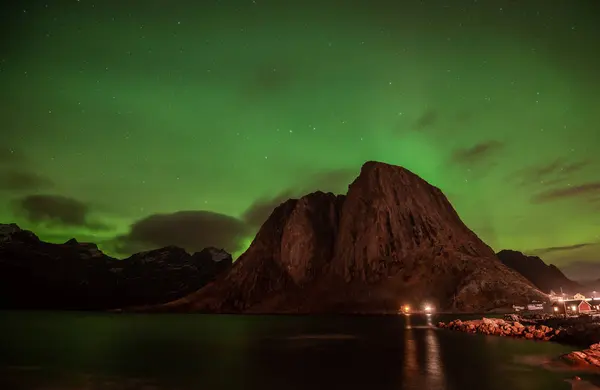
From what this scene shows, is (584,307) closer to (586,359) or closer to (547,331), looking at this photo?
(547,331)

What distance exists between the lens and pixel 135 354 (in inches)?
2464

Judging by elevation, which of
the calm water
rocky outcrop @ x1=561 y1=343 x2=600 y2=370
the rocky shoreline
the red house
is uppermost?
the red house

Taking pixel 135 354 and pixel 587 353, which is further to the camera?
pixel 135 354

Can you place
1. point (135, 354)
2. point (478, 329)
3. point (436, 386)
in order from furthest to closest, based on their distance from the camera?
1. point (478, 329)
2. point (135, 354)
3. point (436, 386)

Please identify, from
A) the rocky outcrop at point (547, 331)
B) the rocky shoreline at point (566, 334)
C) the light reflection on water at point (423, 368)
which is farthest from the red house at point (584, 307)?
the light reflection on water at point (423, 368)

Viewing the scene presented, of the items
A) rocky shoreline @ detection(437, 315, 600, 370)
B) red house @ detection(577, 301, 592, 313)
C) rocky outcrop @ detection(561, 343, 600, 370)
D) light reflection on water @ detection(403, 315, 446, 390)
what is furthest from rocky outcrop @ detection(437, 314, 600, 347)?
red house @ detection(577, 301, 592, 313)

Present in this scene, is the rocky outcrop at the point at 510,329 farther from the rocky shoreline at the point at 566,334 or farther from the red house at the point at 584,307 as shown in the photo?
the red house at the point at 584,307

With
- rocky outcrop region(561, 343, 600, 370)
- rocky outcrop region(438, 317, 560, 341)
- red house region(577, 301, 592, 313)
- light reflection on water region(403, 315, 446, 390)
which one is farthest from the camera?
red house region(577, 301, 592, 313)

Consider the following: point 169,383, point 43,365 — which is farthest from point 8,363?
point 169,383

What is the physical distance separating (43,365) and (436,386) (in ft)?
144

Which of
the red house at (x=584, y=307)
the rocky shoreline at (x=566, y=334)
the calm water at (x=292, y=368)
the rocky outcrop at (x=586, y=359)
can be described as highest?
the red house at (x=584, y=307)

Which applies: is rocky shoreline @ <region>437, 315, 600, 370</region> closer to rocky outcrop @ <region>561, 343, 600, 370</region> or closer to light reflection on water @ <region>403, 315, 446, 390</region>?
rocky outcrop @ <region>561, 343, 600, 370</region>

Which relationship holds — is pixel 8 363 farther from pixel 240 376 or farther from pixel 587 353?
pixel 587 353

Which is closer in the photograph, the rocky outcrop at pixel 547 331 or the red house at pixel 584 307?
the rocky outcrop at pixel 547 331
